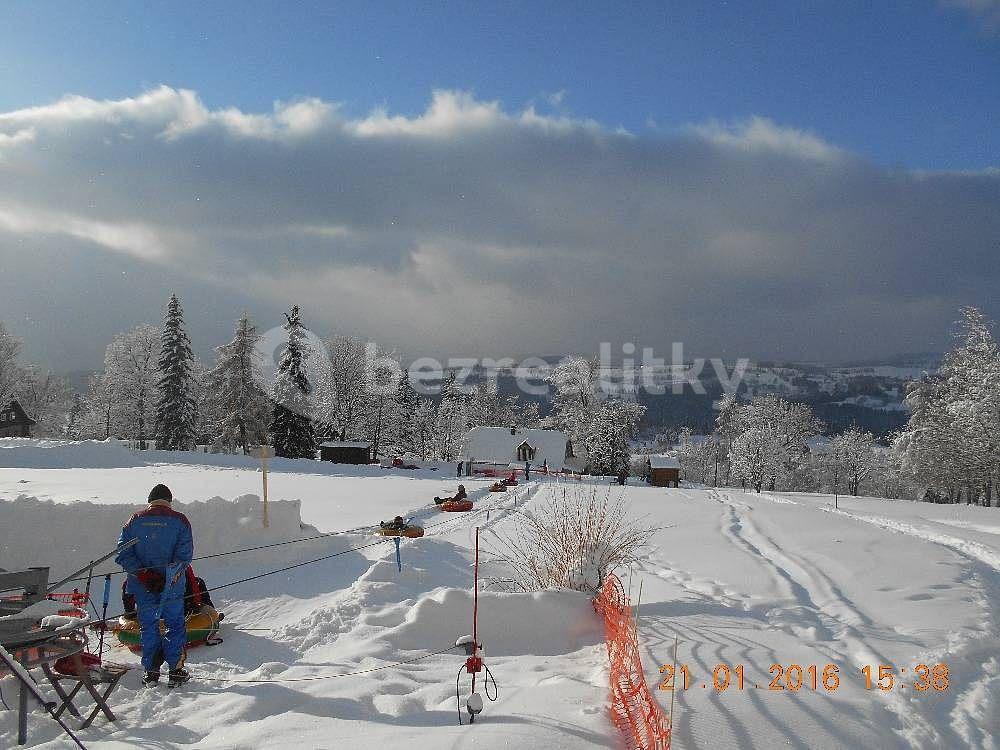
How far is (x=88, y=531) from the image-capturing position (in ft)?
33.9

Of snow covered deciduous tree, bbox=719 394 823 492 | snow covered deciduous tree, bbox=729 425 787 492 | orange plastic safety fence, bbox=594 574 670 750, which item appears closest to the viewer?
orange plastic safety fence, bbox=594 574 670 750

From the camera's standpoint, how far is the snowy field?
163 inches

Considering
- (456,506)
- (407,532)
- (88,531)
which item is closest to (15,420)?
(456,506)

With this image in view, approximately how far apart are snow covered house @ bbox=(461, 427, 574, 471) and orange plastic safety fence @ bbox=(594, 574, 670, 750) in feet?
201

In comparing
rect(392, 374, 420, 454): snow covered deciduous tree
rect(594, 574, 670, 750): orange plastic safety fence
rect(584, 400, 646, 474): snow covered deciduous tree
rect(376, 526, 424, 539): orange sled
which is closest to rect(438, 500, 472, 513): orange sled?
rect(376, 526, 424, 539): orange sled

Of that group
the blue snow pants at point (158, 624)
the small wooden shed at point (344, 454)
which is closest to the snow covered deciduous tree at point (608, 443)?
the small wooden shed at point (344, 454)

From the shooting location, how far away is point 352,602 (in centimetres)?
855

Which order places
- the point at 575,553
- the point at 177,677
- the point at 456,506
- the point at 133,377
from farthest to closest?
the point at 133,377, the point at 456,506, the point at 575,553, the point at 177,677

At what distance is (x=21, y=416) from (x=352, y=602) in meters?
51.6

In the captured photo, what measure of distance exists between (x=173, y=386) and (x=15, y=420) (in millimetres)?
10506

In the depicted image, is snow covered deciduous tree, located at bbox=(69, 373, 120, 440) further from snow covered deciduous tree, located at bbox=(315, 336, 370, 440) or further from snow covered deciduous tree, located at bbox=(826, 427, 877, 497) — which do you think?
snow covered deciduous tree, located at bbox=(826, 427, 877, 497)

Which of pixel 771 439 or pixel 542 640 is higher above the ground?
pixel 771 439

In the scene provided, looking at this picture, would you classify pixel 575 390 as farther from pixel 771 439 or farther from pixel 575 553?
pixel 575 553

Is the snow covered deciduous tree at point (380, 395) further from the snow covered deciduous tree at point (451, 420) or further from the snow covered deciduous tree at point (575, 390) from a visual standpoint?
the snow covered deciduous tree at point (575, 390)
